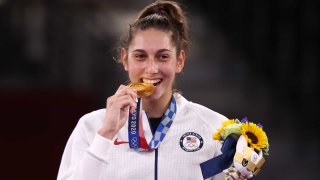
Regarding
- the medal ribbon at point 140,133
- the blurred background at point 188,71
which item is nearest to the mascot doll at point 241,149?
the medal ribbon at point 140,133

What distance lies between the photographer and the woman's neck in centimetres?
271

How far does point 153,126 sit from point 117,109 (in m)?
0.33

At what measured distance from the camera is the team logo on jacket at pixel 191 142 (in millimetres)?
2650

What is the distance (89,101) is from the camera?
511 centimetres

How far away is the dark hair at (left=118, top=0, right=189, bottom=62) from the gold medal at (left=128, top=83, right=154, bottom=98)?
0.24 metres

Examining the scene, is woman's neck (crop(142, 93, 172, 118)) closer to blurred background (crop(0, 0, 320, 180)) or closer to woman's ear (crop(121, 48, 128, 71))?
woman's ear (crop(121, 48, 128, 71))

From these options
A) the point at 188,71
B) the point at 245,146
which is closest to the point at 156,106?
the point at 245,146

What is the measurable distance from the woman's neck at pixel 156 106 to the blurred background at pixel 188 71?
6.96 feet

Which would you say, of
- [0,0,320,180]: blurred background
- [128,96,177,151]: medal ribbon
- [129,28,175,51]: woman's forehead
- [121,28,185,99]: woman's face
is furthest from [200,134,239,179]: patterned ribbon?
[0,0,320,180]: blurred background
